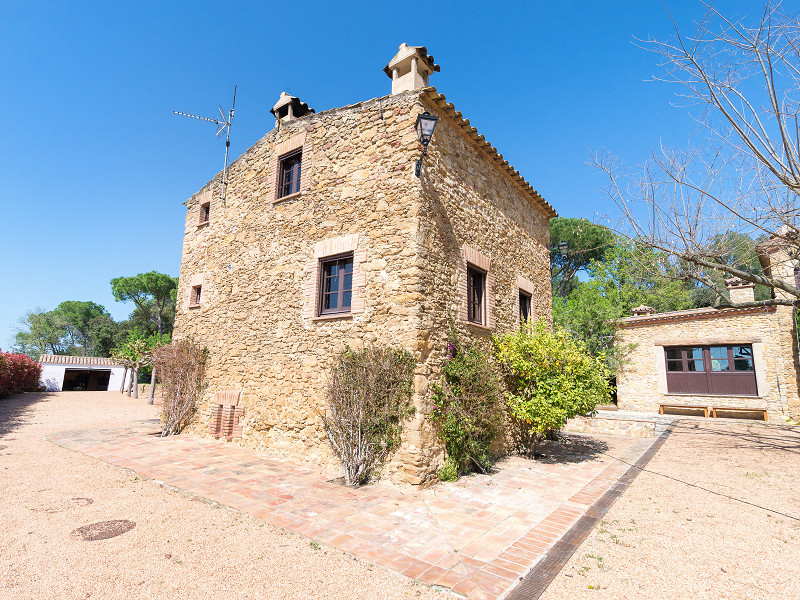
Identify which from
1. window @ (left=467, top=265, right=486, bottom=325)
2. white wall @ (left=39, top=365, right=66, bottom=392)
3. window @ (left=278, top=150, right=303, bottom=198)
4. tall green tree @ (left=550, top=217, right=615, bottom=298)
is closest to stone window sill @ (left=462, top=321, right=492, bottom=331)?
window @ (left=467, top=265, right=486, bottom=325)

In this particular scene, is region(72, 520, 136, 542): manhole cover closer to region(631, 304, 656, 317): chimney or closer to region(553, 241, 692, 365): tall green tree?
region(553, 241, 692, 365): tall green tree

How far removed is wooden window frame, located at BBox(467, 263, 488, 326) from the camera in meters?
7.33

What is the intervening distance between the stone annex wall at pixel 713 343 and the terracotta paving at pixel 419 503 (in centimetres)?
960

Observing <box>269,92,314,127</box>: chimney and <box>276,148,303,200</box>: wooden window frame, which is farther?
<box>269,92,314,127</box>: chimney

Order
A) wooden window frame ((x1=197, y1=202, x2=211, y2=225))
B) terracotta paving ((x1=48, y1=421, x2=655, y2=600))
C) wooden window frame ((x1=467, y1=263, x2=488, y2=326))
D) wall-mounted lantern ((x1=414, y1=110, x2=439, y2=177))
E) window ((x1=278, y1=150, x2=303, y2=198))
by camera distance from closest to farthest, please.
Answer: terracotta paving ((x1=48, y1=421, x2=655, y2=600)) → wall-mounted lantern ((x1=414, y1=110, x2=439, y2=177)) → wooden window frame ((x1=467, y1=263, x2=488, y2=326)) → window ((x1=278, y1=150, x2=303, y2=198)) → wooden window frame ((x1=197, y1=202, x2=211, y2=225))

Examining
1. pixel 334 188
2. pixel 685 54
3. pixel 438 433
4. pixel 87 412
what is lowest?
pixel 87 412

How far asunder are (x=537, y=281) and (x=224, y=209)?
8028 millimetres

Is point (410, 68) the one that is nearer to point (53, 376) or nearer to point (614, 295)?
point (614, 295)

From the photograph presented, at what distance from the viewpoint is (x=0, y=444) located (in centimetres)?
822

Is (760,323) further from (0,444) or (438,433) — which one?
(0,444)

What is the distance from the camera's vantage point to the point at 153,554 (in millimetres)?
3488

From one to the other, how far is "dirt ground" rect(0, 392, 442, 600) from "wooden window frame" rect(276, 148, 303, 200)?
5.69m

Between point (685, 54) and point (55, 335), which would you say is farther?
point (55, 335)

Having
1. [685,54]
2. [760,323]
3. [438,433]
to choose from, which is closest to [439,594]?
[438,433]
